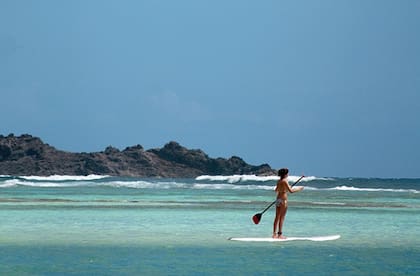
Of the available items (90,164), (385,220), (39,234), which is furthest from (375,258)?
(90,164)

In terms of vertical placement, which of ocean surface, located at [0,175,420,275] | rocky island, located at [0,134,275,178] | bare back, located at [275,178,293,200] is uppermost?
rocky island, located at [0,134,275,178]

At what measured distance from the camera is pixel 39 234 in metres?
A: 19.6

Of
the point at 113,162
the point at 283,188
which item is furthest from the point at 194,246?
the point at 113,162

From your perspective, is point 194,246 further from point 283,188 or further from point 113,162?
point 113,162

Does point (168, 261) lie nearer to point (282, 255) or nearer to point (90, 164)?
point (282, 255)

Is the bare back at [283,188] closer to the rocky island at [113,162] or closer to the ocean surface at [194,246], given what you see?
the ocean surface at [194,246]

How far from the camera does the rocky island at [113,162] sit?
130875 mm

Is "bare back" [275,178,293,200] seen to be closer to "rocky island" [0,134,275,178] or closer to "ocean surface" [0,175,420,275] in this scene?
"ocean surface" [0,175,420,275]

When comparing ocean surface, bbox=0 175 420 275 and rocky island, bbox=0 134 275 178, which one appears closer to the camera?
ocean surface, bbox=0 175 420 275

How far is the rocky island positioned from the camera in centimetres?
13088

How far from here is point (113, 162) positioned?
137375 mm

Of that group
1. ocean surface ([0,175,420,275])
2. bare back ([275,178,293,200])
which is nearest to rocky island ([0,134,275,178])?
ocean surface ([0,175,420,275])

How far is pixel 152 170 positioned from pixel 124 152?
22.5ft

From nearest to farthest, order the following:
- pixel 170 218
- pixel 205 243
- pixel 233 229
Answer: pixel 205 243, pixel 233 229, pixel 170 218
